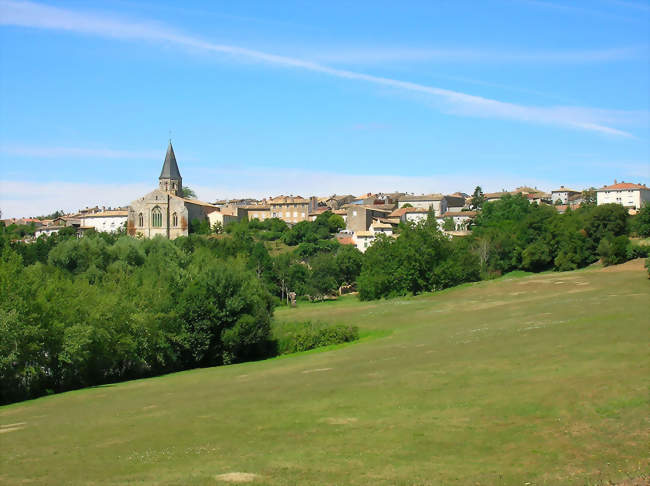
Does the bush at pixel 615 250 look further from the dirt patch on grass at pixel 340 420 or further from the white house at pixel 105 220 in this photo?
the white house at pixel 105 220

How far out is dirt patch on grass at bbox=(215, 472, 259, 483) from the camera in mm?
17500

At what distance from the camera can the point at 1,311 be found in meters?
38.8

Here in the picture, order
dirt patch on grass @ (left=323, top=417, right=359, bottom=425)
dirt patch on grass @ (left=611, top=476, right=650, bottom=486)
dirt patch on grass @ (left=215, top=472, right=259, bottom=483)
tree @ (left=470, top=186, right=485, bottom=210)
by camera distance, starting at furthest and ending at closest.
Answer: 1. tree @ (left=470, top=186, right=485, bottom=210)
2. dirt patch on grass @ (left=323, top=417, right=359, bottom=425)
3. dirt patch on grass @ (left=215, top=472, right=259, bottom=483)
4. dirt patch on grass @ (left=611, top=476, right=650, bottom=486)

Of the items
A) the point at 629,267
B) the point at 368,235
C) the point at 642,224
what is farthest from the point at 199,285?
the point at 368,235

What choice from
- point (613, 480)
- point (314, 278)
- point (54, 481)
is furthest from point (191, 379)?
point (314, 278)

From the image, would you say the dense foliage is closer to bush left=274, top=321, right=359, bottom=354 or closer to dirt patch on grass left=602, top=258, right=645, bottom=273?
bush left=274, top=321, right=359, bottom=354

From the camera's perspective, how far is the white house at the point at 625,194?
Result: 15450 cm

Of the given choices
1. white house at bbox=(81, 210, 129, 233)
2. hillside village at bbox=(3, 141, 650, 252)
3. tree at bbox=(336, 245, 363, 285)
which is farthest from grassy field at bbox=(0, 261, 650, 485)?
white house at bbox=(81, 210, 129, 233)

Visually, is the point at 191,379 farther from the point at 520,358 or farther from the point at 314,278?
the point at 314,278

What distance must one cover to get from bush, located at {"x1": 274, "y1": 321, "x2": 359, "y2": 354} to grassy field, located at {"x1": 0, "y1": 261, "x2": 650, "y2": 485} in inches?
421

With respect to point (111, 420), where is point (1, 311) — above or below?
above

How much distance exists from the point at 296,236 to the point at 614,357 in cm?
11976

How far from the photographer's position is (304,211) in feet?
606

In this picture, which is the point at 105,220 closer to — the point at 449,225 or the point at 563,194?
the point at 449,225
